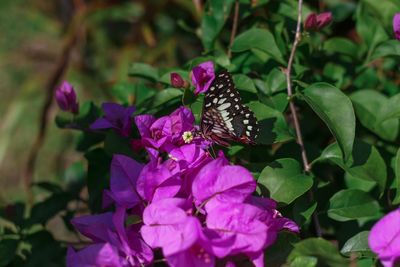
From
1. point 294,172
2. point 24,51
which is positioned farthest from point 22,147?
point 294,172

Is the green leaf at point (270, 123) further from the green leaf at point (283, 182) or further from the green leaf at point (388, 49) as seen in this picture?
the green leaf at point (388, 49)

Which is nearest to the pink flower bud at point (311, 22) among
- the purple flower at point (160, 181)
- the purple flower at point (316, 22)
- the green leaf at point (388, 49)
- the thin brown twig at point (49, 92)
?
the purple flower at point (316, 22)

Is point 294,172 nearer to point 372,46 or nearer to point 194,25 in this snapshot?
point 372,46

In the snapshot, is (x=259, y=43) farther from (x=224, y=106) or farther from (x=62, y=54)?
(x=62, y=54)

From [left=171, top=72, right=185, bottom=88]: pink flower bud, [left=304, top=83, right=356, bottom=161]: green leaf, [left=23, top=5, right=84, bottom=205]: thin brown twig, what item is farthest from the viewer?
[left=23, top=5, right=84, bottom=205]: thin brown twig

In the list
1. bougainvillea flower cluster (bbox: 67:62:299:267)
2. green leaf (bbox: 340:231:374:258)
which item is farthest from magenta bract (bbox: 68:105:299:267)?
green leaf (bbox: 340:231:374:258)

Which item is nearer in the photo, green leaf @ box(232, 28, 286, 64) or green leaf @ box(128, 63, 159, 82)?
green leaf @ box(232, 28, 286, 64)

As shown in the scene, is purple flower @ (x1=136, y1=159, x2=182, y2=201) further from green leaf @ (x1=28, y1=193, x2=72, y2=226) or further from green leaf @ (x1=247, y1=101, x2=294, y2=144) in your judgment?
green leaf @ (x1=28, y1=193, x2=72, y2=226)
